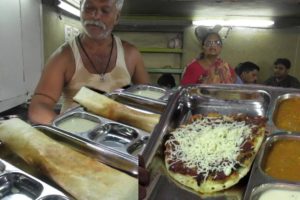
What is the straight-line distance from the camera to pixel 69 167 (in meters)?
0.72

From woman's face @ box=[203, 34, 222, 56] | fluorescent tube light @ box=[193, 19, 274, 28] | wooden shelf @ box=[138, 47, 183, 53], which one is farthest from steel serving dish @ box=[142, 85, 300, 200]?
wooden shelf @ box=[138, 47, 183, 53]

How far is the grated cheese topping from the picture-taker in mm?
909

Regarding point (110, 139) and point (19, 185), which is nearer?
point (19, 185)

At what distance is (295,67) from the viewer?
5.96 meters

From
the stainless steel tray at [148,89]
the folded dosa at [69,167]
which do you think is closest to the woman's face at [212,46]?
the stainless steel tray at [148,89]

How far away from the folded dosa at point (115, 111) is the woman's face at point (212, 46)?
1.30 m

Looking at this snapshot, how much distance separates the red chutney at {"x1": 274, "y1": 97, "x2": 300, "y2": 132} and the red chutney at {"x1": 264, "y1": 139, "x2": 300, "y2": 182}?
84mm

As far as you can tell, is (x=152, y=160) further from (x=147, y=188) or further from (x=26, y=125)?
(x=26, y=125)

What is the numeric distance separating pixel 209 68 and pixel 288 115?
1.01 metres

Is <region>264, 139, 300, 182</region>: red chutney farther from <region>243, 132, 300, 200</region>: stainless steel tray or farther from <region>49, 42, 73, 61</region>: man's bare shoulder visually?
<region>49, 42, 73, 61</region>: man's bare shoulder

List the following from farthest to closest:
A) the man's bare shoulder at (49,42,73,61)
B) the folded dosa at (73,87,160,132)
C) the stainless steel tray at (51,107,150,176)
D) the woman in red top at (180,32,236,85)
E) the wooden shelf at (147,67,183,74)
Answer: the wooden shelf at (147,67,183,74)
the woman in red top at (180,32,236,85)
the man's bare shoulder at (49,42,73,61)
the folded dosa at (73,87,160,132)
the stainless steel tray at (51,107,150,176)

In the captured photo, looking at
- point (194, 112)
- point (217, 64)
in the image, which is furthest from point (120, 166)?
point (217, 64)

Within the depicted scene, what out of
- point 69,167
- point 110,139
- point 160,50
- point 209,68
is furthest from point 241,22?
point 69,167

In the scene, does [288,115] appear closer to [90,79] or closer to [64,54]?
[90,79]
